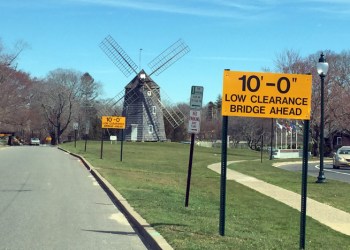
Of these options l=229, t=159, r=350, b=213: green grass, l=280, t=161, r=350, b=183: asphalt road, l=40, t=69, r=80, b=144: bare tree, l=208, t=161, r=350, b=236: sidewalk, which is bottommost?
l=208, t=161, r=350, b=236: sidewalk

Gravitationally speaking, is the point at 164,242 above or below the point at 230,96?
below

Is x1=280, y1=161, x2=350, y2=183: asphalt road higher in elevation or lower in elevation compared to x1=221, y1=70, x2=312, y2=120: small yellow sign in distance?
lower

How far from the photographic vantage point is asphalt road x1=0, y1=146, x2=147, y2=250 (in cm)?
805

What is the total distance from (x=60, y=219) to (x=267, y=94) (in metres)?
4.98

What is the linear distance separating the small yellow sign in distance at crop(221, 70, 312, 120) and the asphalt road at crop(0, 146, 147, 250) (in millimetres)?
2735

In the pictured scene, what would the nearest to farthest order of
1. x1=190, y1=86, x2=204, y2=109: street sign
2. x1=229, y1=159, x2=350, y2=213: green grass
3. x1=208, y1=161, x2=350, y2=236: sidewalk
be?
x1=208, y1=161, x2=350, y2=236: sidewalk, x1=190, y1=86, x2=204, y2=109: street sign, x1=229, y1=159, x2=350, y2=213: green grass

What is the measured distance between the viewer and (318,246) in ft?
27.1

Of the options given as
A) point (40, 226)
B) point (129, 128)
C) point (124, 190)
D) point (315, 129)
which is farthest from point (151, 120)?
point (40, 226)

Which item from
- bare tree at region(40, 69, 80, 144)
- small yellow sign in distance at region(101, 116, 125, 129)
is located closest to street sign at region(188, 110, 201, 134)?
small yellow sign in distance at region(101, 116, 125, 129)

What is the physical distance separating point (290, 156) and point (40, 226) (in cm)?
4598

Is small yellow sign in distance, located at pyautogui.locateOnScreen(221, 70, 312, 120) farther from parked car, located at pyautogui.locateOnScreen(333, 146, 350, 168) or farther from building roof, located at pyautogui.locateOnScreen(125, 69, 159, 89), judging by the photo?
building roof, located at pyautogui.locateOnScreen(125, 69, 159, 89)

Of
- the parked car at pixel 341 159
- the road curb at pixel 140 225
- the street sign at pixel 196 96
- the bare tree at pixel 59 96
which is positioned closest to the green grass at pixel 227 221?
the road curb at pixel 140 225

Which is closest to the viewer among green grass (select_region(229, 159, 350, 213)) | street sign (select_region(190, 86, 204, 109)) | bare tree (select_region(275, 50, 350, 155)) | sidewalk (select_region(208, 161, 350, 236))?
sidewalk (select_region(208, 161, 350, 236))

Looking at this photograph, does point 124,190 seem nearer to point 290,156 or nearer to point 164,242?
point 164,242
